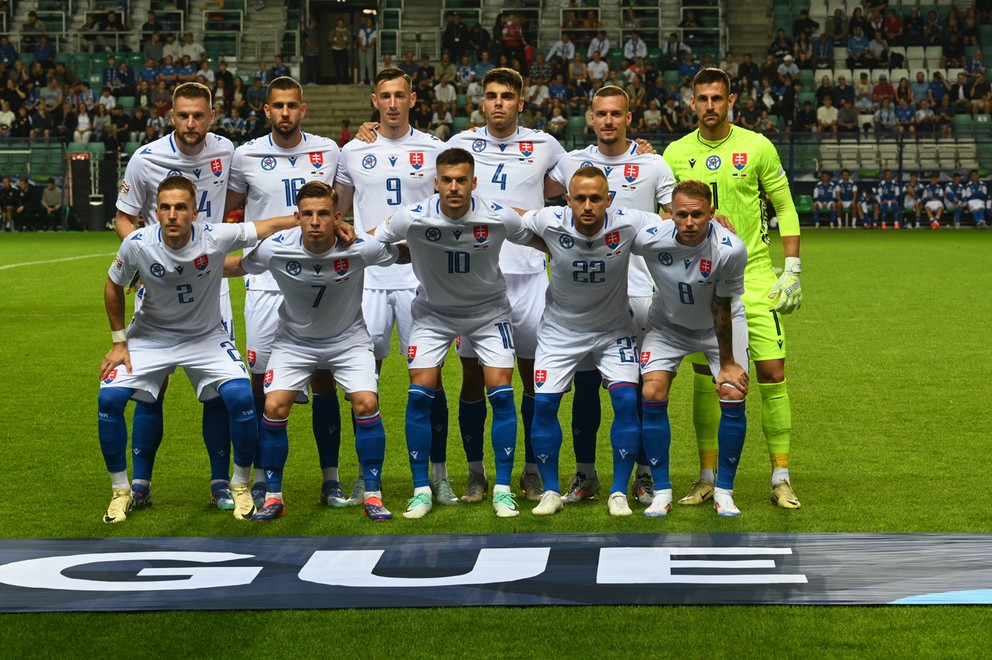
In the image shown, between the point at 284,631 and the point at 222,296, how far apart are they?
2542mm

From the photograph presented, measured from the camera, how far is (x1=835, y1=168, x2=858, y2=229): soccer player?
91.9 feet

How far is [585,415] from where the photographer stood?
6586 mm

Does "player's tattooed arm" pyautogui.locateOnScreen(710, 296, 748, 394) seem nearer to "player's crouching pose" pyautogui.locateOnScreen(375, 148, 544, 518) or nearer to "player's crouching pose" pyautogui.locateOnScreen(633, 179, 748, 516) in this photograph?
"player's crouching pose" pyautogui.locateOnScreen(633, 179, 748, 516)

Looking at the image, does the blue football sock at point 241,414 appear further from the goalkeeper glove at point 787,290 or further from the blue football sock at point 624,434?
the goalkeeper glove at point 787,290

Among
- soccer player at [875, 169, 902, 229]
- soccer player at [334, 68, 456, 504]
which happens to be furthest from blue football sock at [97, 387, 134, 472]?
soccer player at [875, 169, 902, 229]

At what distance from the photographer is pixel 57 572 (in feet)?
16.9

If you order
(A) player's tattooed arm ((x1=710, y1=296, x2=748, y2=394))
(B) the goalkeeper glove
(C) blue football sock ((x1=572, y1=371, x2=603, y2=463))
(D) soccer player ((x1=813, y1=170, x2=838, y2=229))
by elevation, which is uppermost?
(D) soccer player ((x1=813, y1=170, x2=838, y2=229))

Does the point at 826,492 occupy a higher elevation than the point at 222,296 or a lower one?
lower

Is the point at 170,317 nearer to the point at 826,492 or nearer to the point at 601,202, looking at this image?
the point at 601,202

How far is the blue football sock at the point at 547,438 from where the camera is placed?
6.22 m

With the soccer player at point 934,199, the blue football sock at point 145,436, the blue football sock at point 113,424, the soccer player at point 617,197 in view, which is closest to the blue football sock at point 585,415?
the soccer player at point 617,197

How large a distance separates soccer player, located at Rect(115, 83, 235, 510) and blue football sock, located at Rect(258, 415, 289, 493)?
28 cm

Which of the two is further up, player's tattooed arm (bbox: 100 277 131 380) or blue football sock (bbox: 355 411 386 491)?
player's tattooed arm (bbox: 100 277 131 380)

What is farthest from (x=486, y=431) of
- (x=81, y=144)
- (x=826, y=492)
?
(x=81, y=144)
